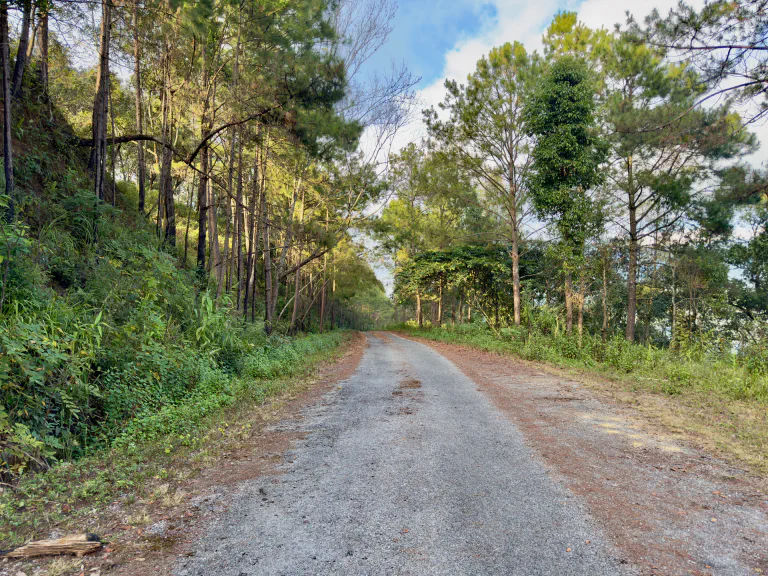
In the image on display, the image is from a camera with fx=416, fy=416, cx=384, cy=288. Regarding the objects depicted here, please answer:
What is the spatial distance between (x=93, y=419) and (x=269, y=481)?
269cm

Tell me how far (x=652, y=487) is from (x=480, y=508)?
5.24ft

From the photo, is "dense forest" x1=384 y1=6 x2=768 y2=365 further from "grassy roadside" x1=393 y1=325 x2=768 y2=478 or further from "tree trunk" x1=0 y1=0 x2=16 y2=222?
"tree trunk" x1=0 y1=0 x2=16 y2=222

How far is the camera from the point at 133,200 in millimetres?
17375

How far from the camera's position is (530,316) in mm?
15430

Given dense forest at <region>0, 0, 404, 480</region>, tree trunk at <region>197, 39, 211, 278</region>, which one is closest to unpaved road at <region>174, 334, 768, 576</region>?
dense forest at <region>0, 0, 404, 480</region>

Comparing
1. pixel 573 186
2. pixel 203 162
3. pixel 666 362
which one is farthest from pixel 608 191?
pixel 203 162

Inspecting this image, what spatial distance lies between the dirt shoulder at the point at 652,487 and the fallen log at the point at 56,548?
3.30 m

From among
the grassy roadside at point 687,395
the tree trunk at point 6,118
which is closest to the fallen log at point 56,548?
the tree trunk at point 6,118

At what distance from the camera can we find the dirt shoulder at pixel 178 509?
2398 millimetres

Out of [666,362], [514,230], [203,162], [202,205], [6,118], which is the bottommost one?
[666,362]

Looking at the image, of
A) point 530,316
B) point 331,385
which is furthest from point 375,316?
point 331,385

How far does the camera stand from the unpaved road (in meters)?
2.46

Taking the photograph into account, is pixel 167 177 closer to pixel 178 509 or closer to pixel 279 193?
pixel 279 193

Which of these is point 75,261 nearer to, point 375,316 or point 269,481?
point 269,481
